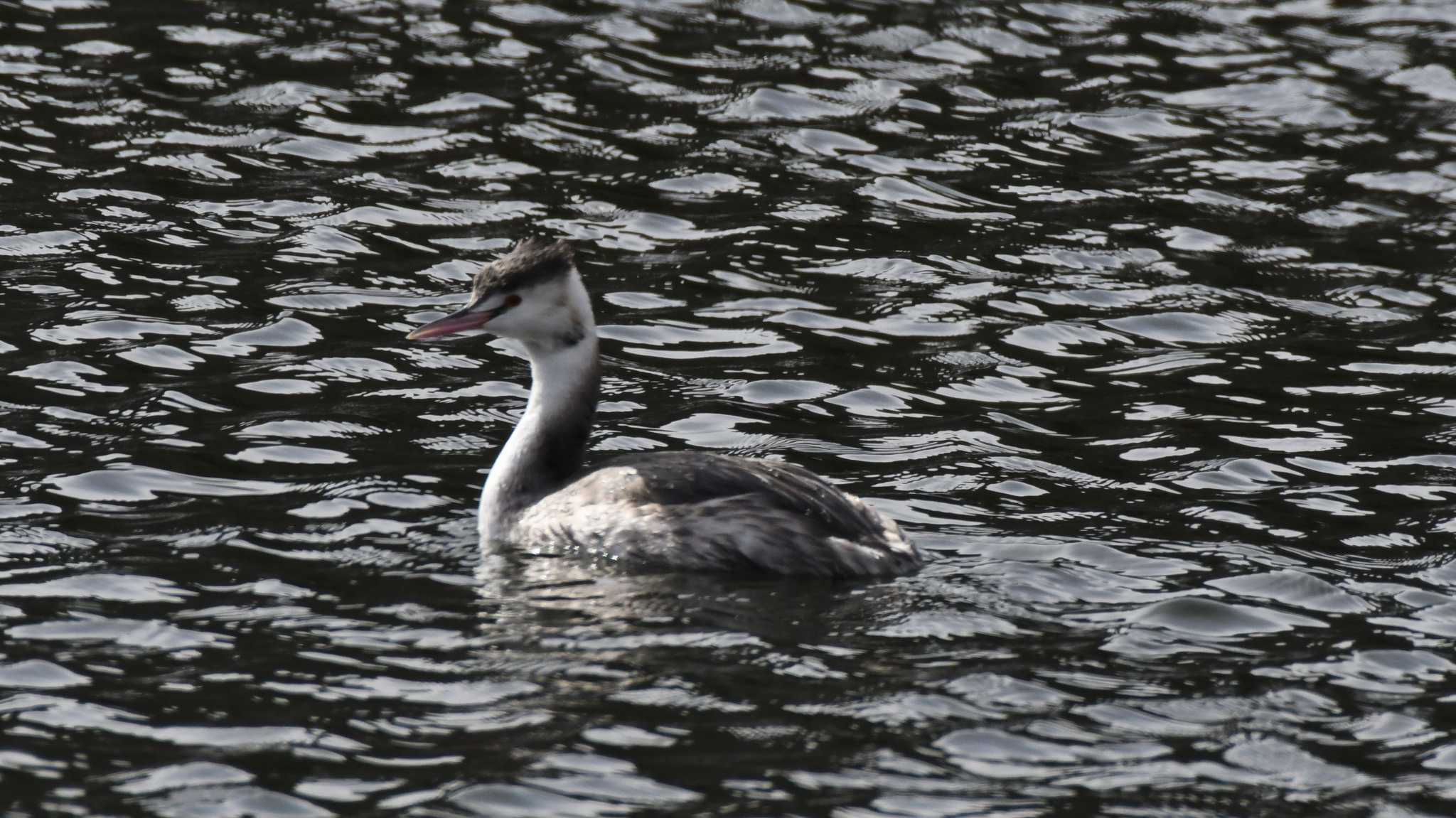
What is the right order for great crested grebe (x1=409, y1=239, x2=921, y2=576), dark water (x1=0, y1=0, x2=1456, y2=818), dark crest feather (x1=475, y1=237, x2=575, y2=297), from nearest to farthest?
dark water (x1=0, y1=0, x2=1456, y2=818), great crested grebe (x1=409, y1=239, x2=921, y2=576), dark crest feather (x1=475, y1=237, x2=575, y2=297)

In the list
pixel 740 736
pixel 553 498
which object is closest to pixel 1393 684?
pixel 740 736

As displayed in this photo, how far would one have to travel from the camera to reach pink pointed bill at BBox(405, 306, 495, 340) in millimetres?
9758

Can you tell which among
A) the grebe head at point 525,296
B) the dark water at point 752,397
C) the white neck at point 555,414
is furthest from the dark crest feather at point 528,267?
the dark water at point 752,397

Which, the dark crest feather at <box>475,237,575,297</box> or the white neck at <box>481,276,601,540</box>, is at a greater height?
the dark crest feather at <box>475,237,575,297</box>

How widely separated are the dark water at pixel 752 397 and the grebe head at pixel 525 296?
2.79ft

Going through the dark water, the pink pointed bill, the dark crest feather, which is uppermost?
the dark crest feather

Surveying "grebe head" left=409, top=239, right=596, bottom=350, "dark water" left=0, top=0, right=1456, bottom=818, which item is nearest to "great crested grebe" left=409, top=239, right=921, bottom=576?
"grebe head" left=409, top=239, right=596, bottom=350

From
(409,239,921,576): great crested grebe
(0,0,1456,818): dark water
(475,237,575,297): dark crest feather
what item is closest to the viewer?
(0,0,1456,818): dark water

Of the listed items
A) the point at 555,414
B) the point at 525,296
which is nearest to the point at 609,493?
the point at 555,414

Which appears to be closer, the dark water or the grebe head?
the dark water

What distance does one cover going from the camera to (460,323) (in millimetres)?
9781

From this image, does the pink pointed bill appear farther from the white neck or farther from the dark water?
the dark water

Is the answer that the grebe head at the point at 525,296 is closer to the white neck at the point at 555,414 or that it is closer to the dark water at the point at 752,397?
the white neck at the point at 555,414

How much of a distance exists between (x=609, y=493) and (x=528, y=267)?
1176mm
